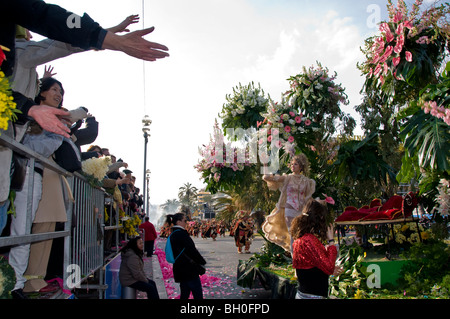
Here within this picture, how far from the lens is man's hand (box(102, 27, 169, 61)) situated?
75.4 inches

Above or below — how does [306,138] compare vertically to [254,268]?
above

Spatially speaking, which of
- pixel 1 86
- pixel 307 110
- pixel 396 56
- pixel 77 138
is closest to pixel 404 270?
pixel 396 56

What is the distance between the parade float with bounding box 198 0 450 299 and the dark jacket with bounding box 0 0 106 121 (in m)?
3.47

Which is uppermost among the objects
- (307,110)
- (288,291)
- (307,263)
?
(307,110)

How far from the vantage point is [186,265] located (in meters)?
5.46

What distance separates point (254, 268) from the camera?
7.23 meters

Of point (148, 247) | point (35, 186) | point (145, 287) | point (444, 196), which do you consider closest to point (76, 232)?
point (35, 186)

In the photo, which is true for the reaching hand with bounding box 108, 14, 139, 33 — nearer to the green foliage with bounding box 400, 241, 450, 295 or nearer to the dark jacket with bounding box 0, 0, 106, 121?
the dark jacket with bounding box 0, 0, 106, 121

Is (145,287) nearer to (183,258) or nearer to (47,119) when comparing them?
(183,258)

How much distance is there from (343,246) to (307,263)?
301 centimetres

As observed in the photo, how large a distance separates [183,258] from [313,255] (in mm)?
2705

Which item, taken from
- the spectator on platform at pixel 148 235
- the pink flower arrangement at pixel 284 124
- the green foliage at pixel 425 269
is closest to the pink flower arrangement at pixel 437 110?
the green foliage at pixel 425 269

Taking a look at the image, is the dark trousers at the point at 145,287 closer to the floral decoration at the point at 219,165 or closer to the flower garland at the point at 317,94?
the floral decoration at the point at 219,165
